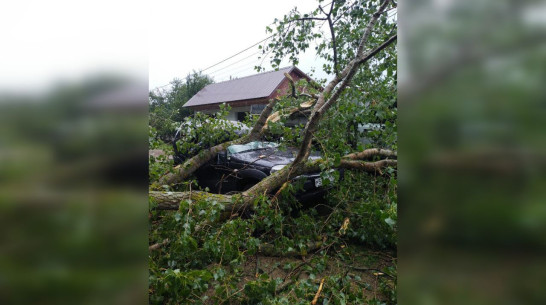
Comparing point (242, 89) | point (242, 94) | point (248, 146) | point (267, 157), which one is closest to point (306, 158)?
point (267, 157)

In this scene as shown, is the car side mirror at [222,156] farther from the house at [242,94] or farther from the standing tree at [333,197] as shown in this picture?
the house at [242,94]

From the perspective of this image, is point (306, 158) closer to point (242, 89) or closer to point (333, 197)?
point (333, 197)

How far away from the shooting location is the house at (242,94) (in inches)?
636

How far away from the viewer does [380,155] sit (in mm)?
3330

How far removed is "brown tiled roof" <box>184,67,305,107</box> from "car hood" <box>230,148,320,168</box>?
430 inches

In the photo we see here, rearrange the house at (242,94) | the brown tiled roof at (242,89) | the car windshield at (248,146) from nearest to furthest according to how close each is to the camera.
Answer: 1. the car windshield at (248,146)
2. the house at (242,94)
3. the brown tiled roof at (242,89)

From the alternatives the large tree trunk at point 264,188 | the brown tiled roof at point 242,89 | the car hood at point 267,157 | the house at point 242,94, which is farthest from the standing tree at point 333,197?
the brown tiled roof at point 242,89

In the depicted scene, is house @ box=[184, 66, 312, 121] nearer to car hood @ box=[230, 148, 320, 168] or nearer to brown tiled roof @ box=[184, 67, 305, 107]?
brown tiled roof @ box=[184, 67, 305, 107]

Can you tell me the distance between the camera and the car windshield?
4.59 m

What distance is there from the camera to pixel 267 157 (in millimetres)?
4352

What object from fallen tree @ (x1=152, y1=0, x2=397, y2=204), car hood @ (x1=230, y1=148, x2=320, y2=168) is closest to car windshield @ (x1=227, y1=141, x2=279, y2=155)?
car hood @ (x1=230, y1=148, x2=320, y2=168)
